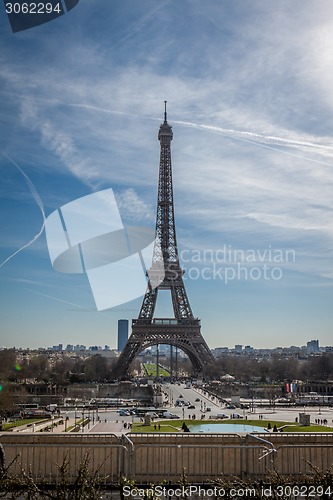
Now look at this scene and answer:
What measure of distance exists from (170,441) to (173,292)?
51798mm

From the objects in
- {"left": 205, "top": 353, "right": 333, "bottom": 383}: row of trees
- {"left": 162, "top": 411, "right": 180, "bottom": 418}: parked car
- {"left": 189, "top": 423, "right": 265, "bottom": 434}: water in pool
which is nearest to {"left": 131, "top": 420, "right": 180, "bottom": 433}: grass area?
{"left": 189, "top": 423, "right": 265, "bottom": 434}: water in pool

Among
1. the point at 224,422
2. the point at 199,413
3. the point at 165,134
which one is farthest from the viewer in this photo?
the point at 165,134

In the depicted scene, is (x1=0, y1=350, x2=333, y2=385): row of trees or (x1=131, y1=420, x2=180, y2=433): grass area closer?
(x1=131, y1=420, x2=180, y2=433): grass area

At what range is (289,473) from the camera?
1182cm

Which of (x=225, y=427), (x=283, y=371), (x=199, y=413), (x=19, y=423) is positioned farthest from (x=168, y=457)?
(x=283, y=371)

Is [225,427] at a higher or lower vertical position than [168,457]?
lower

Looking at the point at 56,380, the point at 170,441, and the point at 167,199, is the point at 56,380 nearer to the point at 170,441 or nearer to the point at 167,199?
the point at 167,199

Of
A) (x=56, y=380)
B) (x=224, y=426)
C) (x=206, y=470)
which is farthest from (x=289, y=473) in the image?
(x=56, y=380)

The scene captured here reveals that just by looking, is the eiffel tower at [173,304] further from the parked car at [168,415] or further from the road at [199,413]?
the parked car at [168,415]

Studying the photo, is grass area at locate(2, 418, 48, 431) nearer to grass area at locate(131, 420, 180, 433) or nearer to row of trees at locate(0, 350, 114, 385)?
grass area at locate(131, 420, 180, 433)

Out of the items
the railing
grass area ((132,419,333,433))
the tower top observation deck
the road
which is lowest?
the road

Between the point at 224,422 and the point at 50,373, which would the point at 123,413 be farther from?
the point at 50,373

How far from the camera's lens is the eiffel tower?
6125 centimetres

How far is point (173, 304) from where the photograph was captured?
64.6 meters
